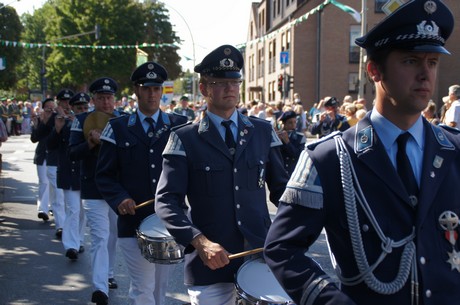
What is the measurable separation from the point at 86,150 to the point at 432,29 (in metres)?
4.86

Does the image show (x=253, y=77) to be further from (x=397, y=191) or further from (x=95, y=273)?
(x=397, y=191)

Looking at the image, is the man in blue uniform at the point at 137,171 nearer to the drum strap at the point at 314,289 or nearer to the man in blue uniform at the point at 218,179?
the man in blue uniform at the point at 218,179

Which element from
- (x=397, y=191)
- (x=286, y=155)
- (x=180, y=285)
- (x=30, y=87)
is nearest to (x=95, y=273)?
(x=180, y=285)

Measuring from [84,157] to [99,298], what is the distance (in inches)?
58.9

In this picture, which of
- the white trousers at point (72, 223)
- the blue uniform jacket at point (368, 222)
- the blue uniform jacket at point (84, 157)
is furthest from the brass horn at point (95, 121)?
the blue uniform jacket at point (368, 222)

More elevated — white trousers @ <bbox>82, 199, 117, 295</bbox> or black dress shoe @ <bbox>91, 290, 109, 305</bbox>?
white trousers @ <bbox>82, 199, 117, 295</bbox>

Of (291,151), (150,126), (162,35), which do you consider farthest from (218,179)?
(162,35)

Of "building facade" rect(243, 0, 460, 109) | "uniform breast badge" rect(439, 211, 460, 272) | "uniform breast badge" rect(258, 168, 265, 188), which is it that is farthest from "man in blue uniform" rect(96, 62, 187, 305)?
"building facade" rect(243, 0, 460, 109)

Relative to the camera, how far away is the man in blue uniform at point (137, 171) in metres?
5.07

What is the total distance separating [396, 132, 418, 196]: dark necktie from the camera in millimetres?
2160

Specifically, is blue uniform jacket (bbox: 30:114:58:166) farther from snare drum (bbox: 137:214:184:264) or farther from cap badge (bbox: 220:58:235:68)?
cap badge (bbox: 220:58:235:68)

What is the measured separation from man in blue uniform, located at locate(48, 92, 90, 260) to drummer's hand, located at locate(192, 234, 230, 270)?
200 inches

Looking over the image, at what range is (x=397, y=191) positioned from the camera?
212cm

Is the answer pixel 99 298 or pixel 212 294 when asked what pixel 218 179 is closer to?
pixel 212 294
